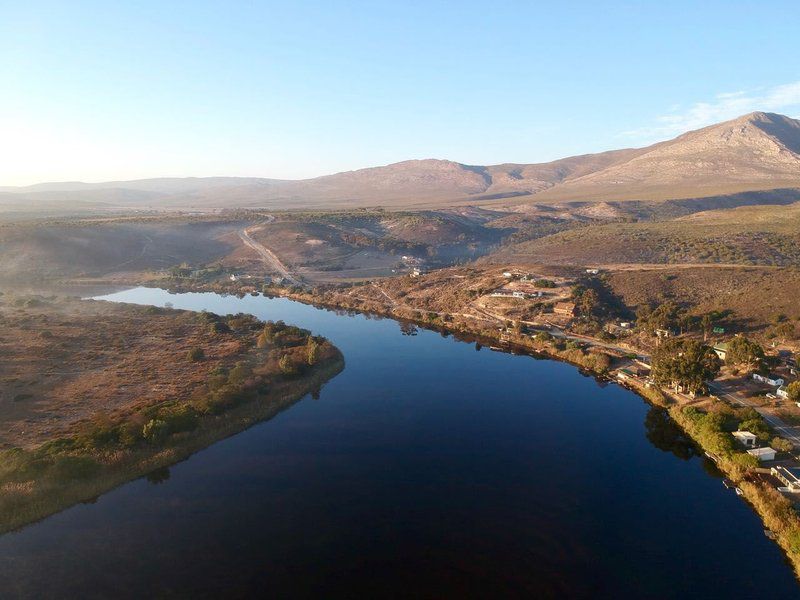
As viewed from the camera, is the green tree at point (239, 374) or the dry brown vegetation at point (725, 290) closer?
the green tree at point (239, 374)

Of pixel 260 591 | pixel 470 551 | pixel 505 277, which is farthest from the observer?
pixel 505 277

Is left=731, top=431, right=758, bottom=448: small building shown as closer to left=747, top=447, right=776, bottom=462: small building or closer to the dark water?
left=747, top=447, right=776, bottom=462: small building

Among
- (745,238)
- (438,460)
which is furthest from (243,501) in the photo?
(745,238)

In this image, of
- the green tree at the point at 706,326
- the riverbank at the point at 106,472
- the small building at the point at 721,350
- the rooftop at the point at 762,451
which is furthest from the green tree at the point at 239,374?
the green tree at the point at 706,326

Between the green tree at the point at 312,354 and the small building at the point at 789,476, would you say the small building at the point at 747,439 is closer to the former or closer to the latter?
the small building at the point at 789,476

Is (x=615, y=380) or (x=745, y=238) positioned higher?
(x=745, y=238)

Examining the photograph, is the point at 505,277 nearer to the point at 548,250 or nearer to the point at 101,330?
the point at 548,250

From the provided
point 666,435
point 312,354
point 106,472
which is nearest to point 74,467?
point 106,472
